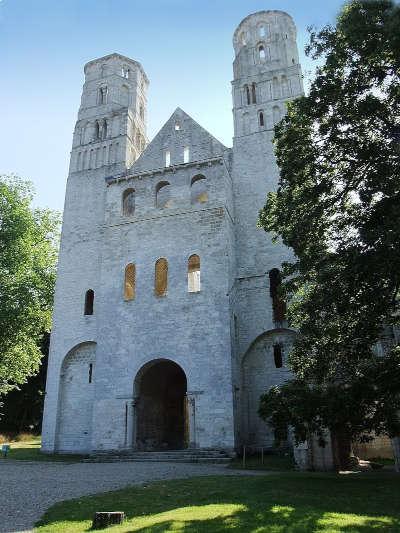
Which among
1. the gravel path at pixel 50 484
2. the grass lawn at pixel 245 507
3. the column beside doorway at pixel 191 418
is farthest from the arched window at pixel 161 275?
the grass lawn at pixel 245 507

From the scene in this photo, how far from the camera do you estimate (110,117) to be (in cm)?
3105

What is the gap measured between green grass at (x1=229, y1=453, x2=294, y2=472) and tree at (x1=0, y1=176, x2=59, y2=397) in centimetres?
1466

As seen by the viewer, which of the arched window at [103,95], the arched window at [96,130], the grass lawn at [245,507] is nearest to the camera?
the grass lawn at [245,507]

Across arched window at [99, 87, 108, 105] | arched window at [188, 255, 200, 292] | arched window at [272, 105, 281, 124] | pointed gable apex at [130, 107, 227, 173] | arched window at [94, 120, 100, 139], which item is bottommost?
arched window at [188, 255, 200, 292]

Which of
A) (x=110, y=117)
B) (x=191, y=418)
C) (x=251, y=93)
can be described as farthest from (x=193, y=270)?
(x=251, y=93)

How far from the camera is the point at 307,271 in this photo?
42.9 ft

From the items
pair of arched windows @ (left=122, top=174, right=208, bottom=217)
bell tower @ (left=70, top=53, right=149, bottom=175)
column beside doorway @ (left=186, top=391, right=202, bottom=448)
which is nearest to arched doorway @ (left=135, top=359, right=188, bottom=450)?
column beside doorway @ (left=186, top=391, right=202, bottom=448)

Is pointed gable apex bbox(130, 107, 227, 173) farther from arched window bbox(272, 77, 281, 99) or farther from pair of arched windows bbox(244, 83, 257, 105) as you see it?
arched window bbox(272, 77, 281, 99)

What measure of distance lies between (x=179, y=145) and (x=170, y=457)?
18.1 m

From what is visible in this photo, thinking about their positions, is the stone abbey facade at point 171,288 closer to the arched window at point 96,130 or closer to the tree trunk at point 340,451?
the arched window at point 96,130

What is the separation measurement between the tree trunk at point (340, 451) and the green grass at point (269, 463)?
1.66 metres

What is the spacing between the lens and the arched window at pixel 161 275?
80.6 ft

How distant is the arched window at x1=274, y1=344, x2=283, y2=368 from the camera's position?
75.9 feet

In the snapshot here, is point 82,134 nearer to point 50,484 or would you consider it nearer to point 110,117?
point 110,117
